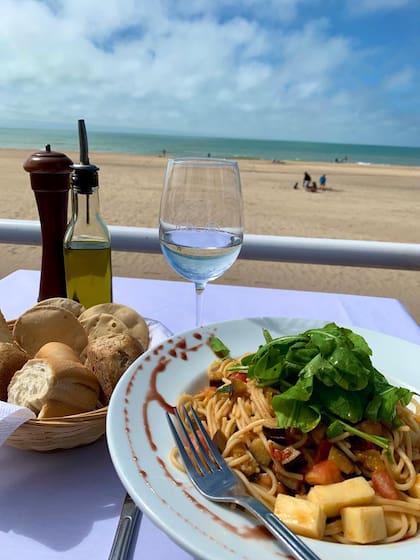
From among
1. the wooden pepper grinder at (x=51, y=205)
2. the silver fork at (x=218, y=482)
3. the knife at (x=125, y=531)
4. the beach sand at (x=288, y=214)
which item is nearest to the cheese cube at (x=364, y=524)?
the silver fork at (x=218, y=482)

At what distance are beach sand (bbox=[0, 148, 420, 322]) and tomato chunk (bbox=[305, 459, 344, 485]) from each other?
8.58 metres

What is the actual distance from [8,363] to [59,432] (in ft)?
0.87

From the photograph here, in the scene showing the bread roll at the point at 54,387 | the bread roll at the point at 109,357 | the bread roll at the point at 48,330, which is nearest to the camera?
the bread roll at the point at 54,387

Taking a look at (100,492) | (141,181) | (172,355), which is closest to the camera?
(100,492)

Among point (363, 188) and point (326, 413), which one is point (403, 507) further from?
point (363, 188)

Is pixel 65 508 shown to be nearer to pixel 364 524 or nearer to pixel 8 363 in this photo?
pixel 8 363

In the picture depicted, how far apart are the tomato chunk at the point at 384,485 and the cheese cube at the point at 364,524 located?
0.12 meters

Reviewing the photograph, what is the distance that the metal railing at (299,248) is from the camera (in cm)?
310

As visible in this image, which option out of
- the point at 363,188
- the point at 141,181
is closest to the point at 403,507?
the point at 141,181

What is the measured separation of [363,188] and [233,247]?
25705mm

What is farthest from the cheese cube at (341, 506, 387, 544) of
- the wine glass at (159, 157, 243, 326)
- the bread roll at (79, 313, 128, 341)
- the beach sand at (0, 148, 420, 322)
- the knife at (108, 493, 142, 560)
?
the beach sand at (0, 148, 420, 322)

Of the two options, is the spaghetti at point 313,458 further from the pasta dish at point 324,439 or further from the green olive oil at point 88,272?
the green olive oil at point 88,272

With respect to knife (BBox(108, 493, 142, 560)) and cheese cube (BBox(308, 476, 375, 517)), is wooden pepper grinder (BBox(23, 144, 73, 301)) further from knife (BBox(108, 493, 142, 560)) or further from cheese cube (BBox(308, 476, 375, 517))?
cheese cube (BBox(308, 476, 375, 517))

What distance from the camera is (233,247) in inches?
60.3
